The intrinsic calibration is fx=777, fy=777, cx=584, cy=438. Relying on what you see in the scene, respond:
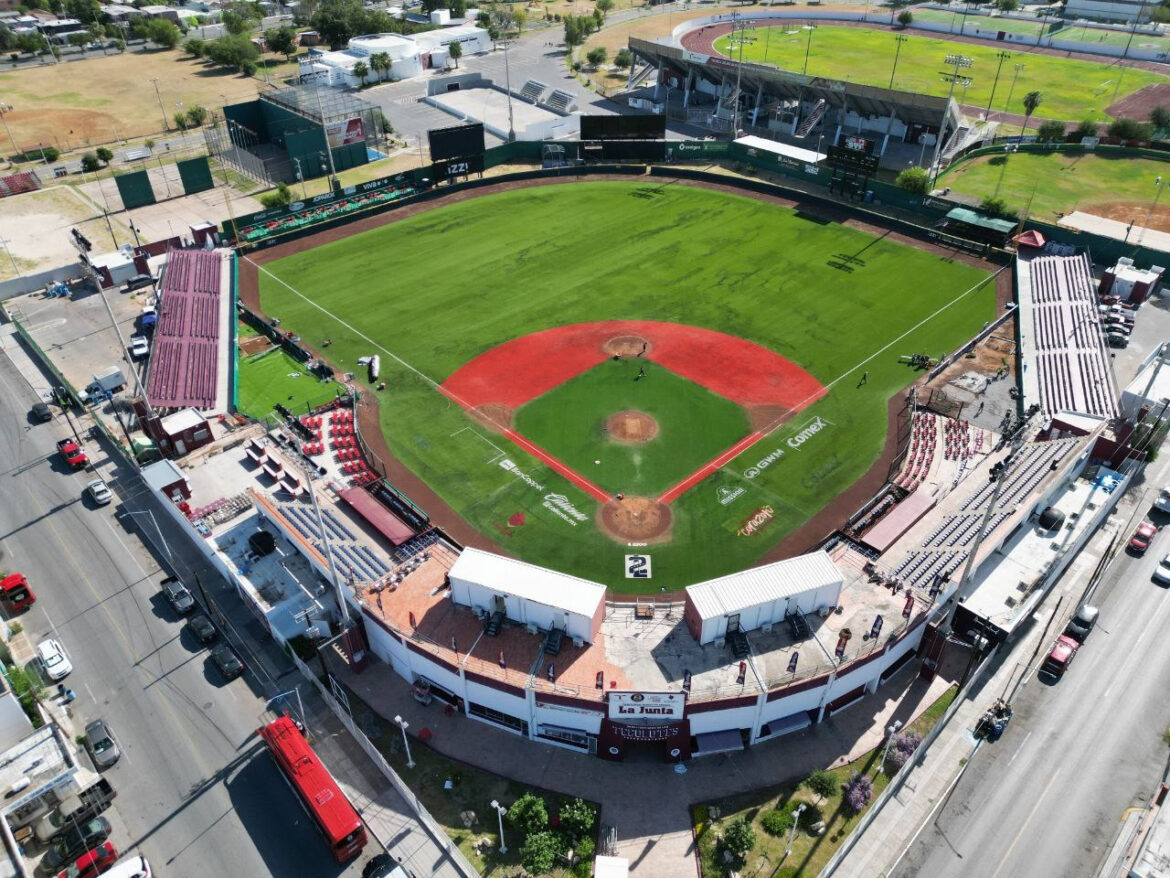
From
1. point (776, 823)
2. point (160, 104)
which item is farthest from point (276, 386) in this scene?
A: point (160, 104)

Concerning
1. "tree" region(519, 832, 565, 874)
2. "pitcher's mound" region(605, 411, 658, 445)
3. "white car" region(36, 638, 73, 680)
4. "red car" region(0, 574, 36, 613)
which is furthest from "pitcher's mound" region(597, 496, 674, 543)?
"red car" region(0, 574, 36, 613)

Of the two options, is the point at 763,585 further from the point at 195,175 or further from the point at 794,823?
the point at 195,175

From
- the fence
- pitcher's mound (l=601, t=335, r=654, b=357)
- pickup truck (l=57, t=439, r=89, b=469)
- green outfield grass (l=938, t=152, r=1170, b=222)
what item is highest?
green outfield grass (l=938, t=152, r=1170, b=222)

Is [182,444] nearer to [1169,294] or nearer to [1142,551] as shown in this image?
[1142,551]

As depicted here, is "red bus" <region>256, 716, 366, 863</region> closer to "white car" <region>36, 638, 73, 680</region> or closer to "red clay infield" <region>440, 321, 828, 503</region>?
"white car" <region>36, 638, 73, 680</region>

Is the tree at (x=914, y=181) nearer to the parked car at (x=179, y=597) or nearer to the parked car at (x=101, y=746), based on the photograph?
the parked car at (x=179, y=597)

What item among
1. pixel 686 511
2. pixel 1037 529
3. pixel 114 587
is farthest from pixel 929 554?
pixel 114 587
